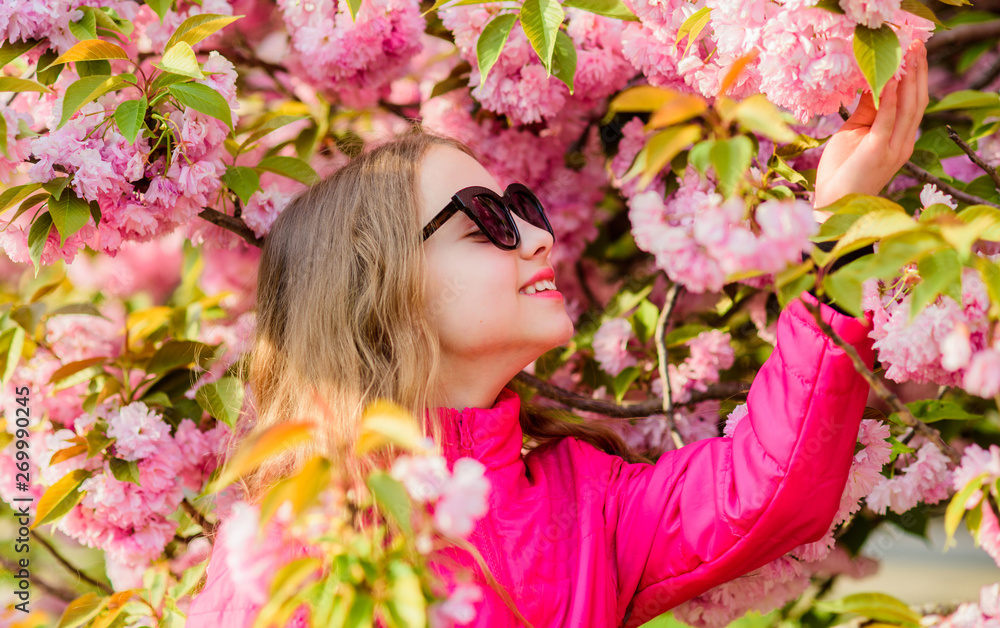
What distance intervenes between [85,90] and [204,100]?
19 cm

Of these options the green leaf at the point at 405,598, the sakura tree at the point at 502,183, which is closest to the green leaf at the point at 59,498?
the sakura tree at the point at 502,183

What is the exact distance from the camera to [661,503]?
1.34 metres

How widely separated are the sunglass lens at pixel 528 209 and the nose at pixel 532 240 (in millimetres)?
20

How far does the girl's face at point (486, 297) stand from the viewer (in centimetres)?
132

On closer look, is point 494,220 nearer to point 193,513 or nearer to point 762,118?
point 762,118

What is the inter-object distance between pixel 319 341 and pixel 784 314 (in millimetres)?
785

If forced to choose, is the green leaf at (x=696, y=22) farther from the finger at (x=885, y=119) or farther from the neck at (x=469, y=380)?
the neck at (x=469, y=380)

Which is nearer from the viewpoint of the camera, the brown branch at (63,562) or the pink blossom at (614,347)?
the brown branch at (63,562)

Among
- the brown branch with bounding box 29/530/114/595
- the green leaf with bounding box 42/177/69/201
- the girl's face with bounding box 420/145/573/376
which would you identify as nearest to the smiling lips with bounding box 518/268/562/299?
the girl's face with bounding box 420/145/573/376

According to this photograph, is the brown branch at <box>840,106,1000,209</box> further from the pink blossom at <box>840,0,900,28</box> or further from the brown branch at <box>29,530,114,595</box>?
the brown branch at <box>29,530,114,595</box>

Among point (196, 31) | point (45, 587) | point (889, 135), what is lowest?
point (45, 587)

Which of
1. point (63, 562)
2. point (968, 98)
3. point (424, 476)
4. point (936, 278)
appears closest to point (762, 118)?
point (936, 278)

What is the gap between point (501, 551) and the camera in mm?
1268

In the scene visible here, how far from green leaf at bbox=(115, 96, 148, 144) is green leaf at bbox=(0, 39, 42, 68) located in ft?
1.02
